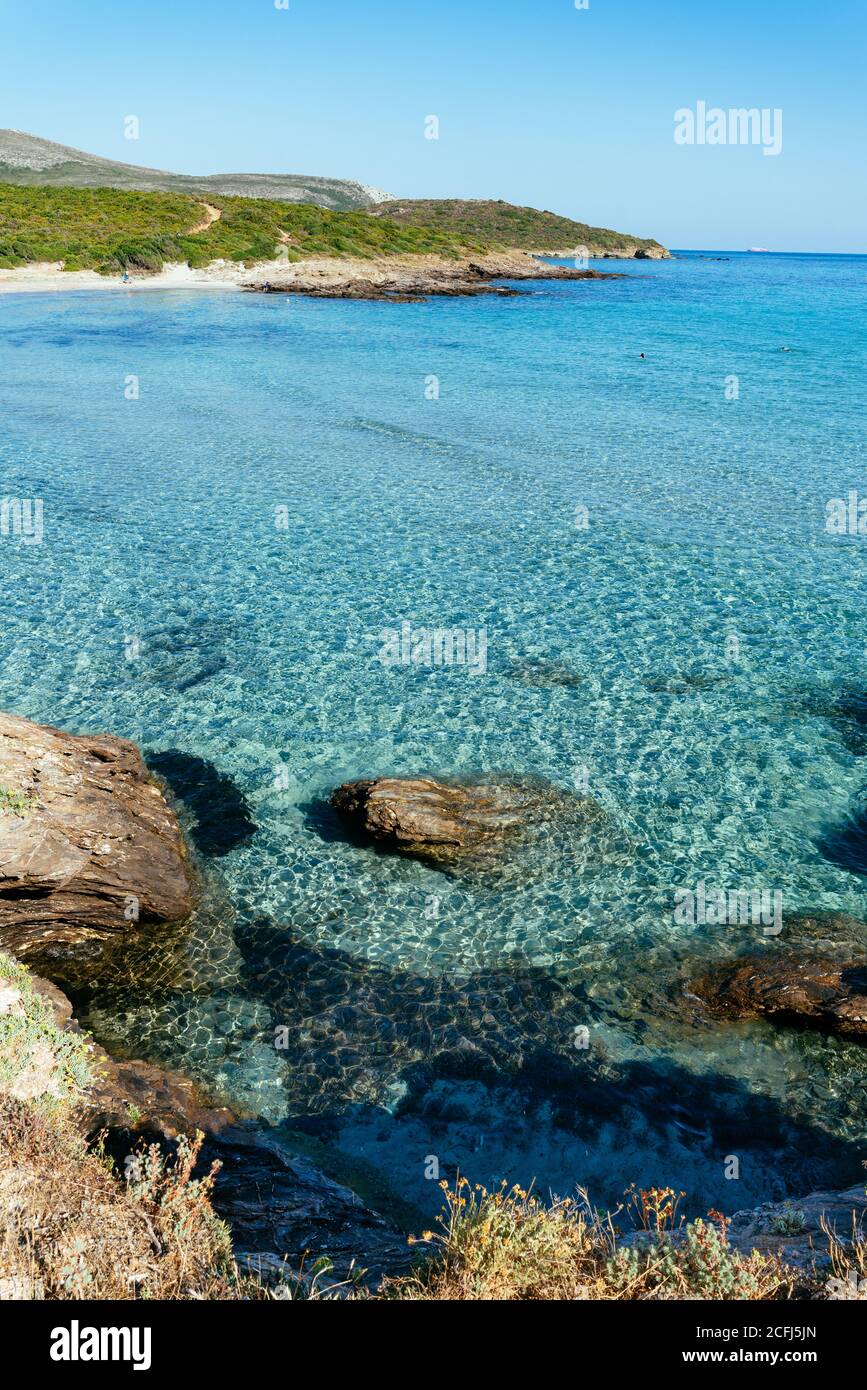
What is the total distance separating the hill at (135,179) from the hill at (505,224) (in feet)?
38.9

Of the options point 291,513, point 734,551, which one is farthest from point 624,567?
point 291,513

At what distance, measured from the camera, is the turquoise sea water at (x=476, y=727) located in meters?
9.40

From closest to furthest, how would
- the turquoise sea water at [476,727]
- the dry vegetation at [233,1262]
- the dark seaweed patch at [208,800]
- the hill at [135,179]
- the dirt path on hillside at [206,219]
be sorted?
the dry vegetation at [233,1262], the turquoise sea water at [476,727], the dark seaweed patch at [208,800], the dirt path on hillside at [206,219], the hill at [135,179]

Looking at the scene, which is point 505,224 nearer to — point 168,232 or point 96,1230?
point 168,232

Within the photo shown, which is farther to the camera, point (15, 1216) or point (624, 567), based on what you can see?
point (624, 567)

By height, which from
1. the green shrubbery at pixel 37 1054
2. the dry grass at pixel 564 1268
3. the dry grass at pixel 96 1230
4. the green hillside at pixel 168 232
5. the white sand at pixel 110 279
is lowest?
the green shrubbery at pixel 37 1054

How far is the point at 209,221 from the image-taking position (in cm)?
11431

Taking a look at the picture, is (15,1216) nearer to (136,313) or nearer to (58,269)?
(136,313)

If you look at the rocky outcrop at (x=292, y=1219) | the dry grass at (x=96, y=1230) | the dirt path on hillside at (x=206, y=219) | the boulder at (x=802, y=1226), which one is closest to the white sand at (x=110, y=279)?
the dirt path on hillside at (x=206, y=219)

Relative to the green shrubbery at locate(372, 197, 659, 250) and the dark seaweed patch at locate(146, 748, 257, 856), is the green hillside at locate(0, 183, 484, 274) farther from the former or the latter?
the dark seaweed patch at locate(146, 748, 257, 856)

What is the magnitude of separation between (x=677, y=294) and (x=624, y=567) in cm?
10217

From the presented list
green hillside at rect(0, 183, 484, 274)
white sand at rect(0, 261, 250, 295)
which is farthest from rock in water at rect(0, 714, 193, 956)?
green hillside at rect(0, 183, 484, 274)

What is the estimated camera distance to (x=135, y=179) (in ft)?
511

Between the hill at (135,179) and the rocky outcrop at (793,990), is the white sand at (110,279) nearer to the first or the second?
the hill at (135,179)
